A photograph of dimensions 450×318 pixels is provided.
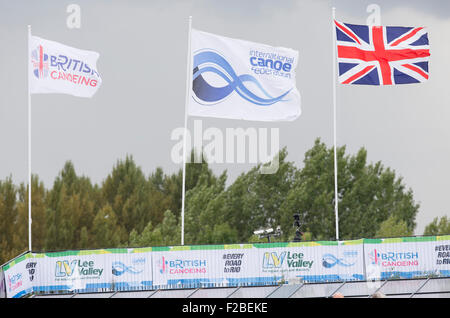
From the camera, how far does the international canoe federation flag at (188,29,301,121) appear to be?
28391 millimetres

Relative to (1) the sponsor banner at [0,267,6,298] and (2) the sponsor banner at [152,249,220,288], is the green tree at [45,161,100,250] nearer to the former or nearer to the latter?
(2) the sponsor banner at [152,249,220,288]

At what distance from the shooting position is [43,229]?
83625 millimetres

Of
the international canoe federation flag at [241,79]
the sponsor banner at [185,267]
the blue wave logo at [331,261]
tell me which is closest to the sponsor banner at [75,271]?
the sponsor banner at [185,267]

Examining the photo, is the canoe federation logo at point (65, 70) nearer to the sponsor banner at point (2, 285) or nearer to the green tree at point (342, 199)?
the sponsor banner at point (2, 285)

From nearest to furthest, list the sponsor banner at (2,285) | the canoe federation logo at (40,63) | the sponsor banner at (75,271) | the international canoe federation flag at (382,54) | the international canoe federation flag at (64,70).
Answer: the sponsor banner at (2,285) < the sponsor banner at (75,271) < the international canoe federation flag at (64,70) < the canoe federation logo at (40,63) < the international canoe federation flag at (382,54)

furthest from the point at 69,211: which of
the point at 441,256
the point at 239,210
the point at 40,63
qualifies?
the point at 441,256

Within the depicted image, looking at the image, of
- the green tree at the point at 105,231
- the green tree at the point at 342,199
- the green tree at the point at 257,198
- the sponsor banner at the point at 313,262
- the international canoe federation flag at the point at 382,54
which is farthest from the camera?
the green tree at the point at 105,231

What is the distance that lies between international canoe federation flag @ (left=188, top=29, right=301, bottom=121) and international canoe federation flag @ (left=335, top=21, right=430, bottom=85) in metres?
2.17

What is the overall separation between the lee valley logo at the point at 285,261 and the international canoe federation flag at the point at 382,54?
777 centimetres

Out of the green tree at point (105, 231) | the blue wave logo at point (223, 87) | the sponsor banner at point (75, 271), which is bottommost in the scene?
the green tree at point (105, 231)

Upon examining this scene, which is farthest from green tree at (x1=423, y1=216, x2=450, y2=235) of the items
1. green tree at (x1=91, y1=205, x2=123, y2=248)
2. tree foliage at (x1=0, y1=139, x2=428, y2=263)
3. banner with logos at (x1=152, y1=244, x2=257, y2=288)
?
banner with logos at (x1=152, y1=244, x2=257, y2=288)

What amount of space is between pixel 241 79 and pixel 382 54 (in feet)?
18.7

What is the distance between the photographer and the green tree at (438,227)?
71.4 meters
